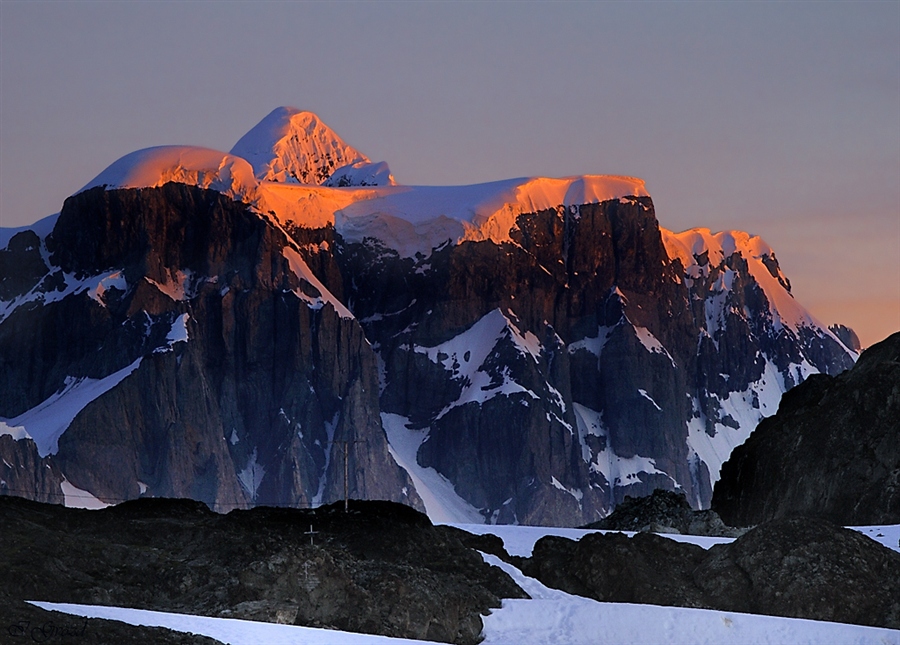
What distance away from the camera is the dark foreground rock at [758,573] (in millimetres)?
58031

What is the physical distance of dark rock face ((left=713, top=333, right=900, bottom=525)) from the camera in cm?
10644

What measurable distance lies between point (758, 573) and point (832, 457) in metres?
52.9

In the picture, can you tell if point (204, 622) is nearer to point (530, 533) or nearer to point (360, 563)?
point (360, 563)

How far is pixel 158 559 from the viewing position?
56719 mm

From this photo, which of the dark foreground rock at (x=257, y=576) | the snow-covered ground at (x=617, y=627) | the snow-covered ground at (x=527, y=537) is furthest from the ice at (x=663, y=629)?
the snow-covered ground at (x=527, y=537)

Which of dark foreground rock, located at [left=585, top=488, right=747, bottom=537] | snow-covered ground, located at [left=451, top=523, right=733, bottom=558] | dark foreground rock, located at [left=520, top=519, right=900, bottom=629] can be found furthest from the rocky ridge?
dark foreground rock, located at [left=585, top=488, right=747, bottom=537]

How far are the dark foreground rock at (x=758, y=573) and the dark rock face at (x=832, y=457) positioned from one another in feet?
133

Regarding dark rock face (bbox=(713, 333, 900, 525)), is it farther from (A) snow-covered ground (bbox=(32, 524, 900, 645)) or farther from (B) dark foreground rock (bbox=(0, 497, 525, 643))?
(A) snow-covered ground (bbox=(32, 524, 900, 645))

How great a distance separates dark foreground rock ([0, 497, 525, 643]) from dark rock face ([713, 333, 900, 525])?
1897 inches

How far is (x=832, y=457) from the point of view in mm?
111125

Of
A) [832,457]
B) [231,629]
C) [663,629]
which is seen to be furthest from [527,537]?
[231,629]

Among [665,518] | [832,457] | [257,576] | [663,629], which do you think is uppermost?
[832,457]

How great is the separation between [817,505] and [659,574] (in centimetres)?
4954

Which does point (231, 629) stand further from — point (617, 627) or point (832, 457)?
point (832, 457)
